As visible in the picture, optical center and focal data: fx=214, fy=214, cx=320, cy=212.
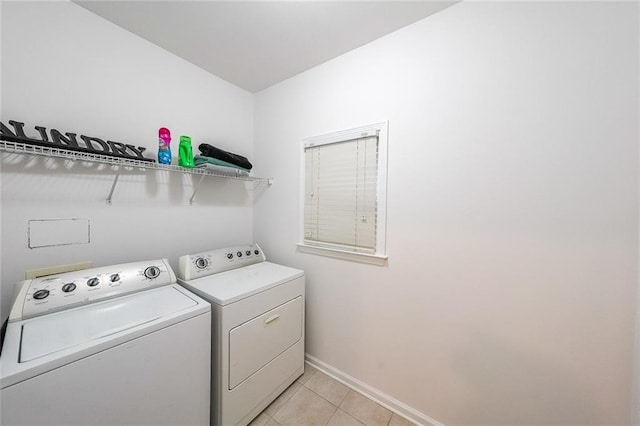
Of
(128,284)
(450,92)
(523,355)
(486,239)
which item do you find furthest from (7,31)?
(523,355)

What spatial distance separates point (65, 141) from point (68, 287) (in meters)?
0.74

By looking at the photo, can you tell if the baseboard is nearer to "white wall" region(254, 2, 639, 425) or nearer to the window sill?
"white wall" region(254, 2, 639, 425)

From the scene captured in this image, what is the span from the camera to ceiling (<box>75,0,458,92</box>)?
1232 millimetres

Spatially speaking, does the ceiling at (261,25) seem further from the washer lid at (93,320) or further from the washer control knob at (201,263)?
the washer lid at (93,320)

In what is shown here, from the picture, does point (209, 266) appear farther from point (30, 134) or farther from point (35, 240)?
point (30, 134)

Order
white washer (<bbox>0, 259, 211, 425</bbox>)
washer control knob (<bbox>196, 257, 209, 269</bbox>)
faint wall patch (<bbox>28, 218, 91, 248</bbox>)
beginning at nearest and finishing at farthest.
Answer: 1. white washer (<bbox>0, 259, 211, 425</bbox>)
2. faint wall patch (<bbox>28, 218, 91, 248</bbox>)
3. washer control knob (<bbox>196, 257, 209, 269</bbox>)

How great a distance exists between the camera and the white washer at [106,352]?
0.69m

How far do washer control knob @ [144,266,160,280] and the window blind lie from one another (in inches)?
40.5

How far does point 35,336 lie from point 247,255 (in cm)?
111

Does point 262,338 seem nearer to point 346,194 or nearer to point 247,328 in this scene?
point 247,328

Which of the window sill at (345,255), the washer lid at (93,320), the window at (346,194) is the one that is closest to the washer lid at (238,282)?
the washer lid at (93,320)

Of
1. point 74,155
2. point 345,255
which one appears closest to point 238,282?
point 345,255

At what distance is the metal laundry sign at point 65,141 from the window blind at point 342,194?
1162 mm

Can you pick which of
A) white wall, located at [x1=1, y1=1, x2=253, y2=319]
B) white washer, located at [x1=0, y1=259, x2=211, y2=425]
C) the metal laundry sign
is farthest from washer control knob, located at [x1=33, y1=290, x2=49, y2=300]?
the metal laundry sign
